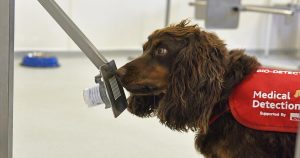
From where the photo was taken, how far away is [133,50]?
4500mm

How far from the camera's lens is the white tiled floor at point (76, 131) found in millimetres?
2109

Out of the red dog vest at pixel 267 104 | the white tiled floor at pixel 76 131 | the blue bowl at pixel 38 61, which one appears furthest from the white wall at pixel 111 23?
the red dog vest at pixel 267 104

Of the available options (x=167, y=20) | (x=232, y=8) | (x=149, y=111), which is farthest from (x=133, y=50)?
(x=149, y=111)

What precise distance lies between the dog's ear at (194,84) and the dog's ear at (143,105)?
0.15 m

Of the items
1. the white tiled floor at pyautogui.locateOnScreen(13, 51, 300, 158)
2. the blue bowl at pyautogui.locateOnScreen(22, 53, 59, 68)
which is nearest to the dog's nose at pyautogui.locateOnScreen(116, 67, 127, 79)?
the white tiled floor at pyautogui.locateOnScreen(13, 51, 300, 158)

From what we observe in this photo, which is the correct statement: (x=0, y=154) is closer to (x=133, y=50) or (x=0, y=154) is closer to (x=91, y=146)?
(x=91, y=146)

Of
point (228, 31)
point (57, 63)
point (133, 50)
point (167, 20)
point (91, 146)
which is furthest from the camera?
point (228, 31)

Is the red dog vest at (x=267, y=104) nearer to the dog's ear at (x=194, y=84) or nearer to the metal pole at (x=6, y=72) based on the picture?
the dog's ear at (x=194, y=84)

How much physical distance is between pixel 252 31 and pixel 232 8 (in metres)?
1.60

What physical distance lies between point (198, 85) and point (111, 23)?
3058 millimetres

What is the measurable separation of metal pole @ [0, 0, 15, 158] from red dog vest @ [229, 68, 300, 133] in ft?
2.16

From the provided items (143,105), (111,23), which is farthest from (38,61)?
(143,105)

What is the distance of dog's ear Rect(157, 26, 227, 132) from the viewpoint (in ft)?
4.46

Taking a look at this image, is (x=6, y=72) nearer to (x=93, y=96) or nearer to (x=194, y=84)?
(x=93, y=96)
